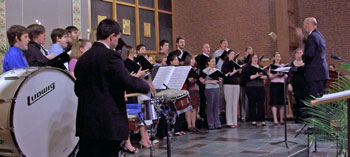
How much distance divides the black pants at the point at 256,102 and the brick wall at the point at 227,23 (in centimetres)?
393

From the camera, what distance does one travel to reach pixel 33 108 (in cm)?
346

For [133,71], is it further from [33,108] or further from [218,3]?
[218,3]

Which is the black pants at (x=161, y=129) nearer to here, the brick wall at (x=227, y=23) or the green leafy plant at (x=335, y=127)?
the green leafy plant at (x=335, y=127)

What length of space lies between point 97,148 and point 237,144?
134 inches

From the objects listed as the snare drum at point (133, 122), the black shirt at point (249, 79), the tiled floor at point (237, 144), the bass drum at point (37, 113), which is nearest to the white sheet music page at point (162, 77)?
the snare drum at point (133, 122)

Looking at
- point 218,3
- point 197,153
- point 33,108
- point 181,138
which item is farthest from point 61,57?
point 218,3

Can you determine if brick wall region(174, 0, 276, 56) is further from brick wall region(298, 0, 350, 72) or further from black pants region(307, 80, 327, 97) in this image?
black pants region(307, 80, 327, 97)

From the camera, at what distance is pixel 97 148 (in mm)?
3049

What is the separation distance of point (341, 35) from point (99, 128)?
10.6 metres

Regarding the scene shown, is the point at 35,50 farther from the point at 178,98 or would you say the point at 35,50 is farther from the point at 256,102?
the point at 256,102

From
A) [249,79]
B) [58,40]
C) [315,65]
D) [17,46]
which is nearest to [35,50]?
[17,46]

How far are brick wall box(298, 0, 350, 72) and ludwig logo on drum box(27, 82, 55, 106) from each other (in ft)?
32.9

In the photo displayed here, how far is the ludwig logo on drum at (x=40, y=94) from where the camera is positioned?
3.44m

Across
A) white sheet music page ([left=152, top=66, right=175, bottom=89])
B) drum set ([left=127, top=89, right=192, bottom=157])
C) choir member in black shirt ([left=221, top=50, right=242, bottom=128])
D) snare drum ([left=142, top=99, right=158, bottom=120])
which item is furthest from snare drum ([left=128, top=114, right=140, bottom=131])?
choir member in black shirt ([left=221, top=50, right=242, bottom=128])
